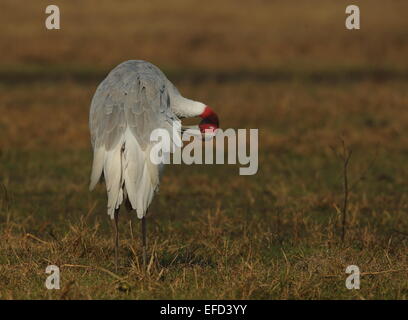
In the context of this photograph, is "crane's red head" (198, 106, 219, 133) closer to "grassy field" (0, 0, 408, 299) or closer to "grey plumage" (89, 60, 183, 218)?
"grey plumage" (89, 60, 183, 218)

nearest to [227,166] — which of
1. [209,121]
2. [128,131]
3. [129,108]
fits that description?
[209,121]

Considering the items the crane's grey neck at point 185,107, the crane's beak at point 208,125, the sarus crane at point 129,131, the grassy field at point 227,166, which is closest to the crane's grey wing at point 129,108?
the sarus crane at point 129,131

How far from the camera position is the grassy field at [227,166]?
5.13 metres

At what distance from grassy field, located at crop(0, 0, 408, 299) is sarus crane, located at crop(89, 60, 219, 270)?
1.49 feet

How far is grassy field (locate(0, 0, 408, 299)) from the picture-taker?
16.8 feet

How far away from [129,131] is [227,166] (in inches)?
180

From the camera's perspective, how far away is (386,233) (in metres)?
6.97

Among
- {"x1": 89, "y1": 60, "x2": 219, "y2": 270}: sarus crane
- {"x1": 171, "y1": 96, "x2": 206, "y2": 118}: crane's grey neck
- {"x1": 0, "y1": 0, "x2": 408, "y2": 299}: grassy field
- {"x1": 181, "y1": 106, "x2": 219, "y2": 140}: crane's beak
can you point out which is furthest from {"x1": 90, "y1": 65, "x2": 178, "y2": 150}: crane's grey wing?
{"x1": 0, "y1": 0, "x2": 408, "y2": 299}: grassy field

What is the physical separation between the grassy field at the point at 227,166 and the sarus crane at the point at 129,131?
0.46 m

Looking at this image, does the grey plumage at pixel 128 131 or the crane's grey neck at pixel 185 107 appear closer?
the grey plumage at pixel 128 131

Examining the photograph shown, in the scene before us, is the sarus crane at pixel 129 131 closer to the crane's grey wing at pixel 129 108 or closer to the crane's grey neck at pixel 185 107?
the crane's grey wing at pixel 129 108

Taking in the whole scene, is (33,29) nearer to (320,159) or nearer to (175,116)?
(320,159)

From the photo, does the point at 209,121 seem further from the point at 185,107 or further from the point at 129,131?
the point at 129,131
